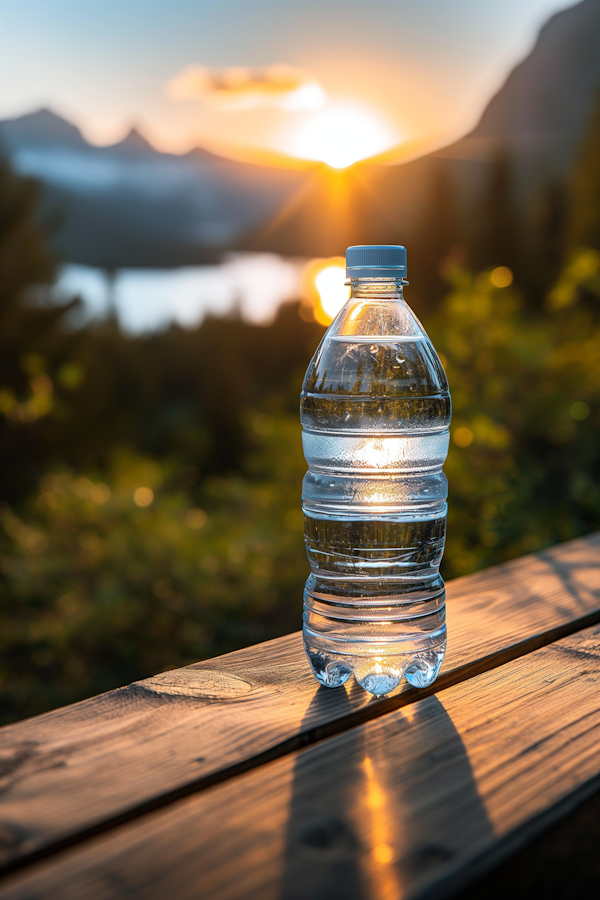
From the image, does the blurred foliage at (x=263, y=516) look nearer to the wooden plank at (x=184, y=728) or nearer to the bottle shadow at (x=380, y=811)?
the wooden plank at (x=184, y=728)

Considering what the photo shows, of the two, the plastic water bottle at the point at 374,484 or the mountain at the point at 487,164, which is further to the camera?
the mountain at the point at 487,164

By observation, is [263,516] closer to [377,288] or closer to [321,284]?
[321,284]

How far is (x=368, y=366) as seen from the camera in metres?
1.27

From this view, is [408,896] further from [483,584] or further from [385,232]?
[385,232]

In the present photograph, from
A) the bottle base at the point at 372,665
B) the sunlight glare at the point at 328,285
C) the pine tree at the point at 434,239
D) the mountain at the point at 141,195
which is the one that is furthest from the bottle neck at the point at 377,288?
the pine tree at the point at 434,239

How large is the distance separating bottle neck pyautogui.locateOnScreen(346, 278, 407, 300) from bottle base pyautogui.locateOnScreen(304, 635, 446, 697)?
0.55 m

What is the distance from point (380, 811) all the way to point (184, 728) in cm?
28

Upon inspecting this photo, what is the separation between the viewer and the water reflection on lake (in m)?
7.68

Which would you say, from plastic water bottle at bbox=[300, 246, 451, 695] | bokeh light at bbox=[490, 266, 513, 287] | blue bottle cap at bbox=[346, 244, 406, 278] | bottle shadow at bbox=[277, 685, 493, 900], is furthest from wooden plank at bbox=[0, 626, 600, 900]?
bokeh light at bbox=[490, 266, 513, 287]

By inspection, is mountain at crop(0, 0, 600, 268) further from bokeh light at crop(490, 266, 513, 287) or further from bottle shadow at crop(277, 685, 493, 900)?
bottle shadow at crop(277, 685, 493, 900)

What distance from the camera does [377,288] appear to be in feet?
4.03

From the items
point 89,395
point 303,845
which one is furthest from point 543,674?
point 89,395

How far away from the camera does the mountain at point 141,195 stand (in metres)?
7.84

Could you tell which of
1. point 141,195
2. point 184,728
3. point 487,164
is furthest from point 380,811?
point 487,164
